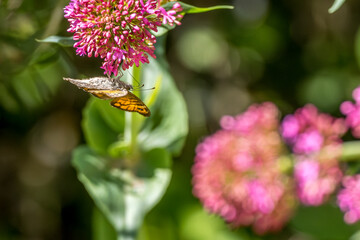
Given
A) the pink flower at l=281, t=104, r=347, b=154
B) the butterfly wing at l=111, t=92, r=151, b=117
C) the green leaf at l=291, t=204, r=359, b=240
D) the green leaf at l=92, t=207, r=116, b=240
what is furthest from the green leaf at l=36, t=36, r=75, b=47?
the green leaf at l=291, t=204, r=359, b=240

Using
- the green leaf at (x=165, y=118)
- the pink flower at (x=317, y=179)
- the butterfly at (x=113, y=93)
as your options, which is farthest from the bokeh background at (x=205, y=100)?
the butterfly at (x=113, y=93)

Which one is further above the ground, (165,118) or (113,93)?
(113,93)

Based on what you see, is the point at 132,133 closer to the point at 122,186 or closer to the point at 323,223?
the point at 122,186

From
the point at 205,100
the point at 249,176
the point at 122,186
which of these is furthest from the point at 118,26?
the point at 205,100

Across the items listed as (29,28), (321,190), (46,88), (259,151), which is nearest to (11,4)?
(29,28)

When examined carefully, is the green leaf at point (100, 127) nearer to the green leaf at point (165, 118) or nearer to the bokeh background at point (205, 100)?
the green leaf at point (165, 118)

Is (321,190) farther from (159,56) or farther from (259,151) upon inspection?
(159,56)
